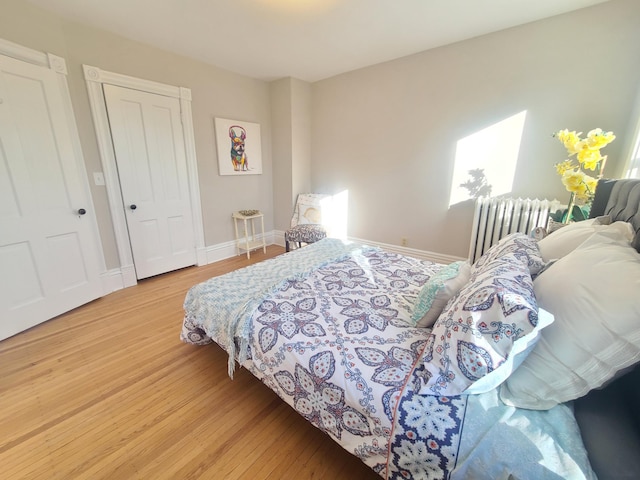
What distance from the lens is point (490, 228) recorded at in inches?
112

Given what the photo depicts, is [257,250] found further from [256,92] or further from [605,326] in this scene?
[605,326]

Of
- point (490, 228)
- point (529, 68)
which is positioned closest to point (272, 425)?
point (490, 228)

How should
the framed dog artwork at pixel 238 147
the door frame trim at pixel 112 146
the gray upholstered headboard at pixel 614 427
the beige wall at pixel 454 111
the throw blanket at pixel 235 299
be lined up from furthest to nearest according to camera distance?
the framed dog artwork at pixel 238 147 < the door frame trim at pixel 112 146 < the beige wall at pixel 454 111 < the throw blanket at pixel 235 299 < the gray upholstered headboard at pixel 614 427

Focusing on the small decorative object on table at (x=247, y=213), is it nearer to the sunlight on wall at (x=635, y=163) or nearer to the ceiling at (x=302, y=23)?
the ceiling at (x=302, y=23)

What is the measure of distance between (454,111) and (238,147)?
2.83 m

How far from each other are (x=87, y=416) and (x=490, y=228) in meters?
3.62

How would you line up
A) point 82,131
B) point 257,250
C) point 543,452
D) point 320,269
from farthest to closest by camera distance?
point 257,250 < point 82,131 < point 320,269 < point 543,452

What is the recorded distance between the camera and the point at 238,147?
379 cm

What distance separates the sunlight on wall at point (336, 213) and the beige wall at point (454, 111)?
0.11 metres

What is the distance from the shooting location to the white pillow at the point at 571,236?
1.19 metres

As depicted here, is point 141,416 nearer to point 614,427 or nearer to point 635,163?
point 614,427

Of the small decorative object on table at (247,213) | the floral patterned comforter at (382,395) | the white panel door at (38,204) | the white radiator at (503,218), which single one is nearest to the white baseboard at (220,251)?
the small decorative object on table at (247,213)

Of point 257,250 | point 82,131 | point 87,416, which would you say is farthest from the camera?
point 257,250

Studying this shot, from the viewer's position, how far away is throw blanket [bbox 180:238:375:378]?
1493 mm
